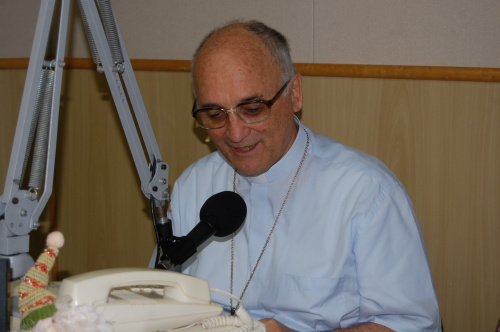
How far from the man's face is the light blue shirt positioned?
0.11 m

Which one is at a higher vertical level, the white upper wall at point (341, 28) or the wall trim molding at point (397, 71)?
the white upper wall at point (341, 28)

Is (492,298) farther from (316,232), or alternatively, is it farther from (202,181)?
(202,181)

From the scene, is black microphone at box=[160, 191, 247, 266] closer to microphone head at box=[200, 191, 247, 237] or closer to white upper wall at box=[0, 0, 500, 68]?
microphone head at box=[200, 191, 247, 237]

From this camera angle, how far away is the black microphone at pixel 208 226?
1.42 m

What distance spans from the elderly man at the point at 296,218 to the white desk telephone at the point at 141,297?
51cm

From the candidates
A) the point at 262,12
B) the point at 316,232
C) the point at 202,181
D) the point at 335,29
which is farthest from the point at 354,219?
the point at 262,12

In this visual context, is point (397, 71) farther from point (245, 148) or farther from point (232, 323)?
point (232, 323)

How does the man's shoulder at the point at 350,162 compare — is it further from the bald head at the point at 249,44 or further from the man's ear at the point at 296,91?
the bald head at the point at 249,44

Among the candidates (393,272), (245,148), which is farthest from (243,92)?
(393,272)

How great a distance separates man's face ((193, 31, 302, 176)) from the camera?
1749 mm

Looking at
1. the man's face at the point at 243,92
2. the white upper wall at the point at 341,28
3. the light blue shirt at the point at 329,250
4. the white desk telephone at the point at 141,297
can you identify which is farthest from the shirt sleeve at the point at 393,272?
the white upper wall at the point at 341,28

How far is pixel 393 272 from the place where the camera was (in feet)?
5.52

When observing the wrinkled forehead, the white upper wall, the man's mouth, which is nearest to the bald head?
the wrinkled forehead

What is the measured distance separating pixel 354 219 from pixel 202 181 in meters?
0.57
